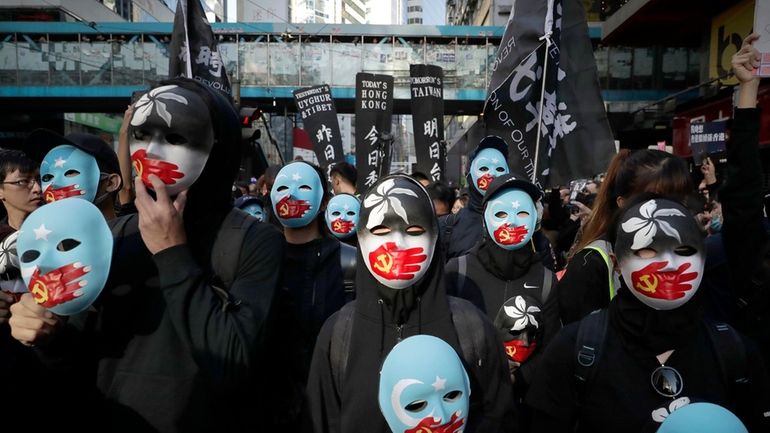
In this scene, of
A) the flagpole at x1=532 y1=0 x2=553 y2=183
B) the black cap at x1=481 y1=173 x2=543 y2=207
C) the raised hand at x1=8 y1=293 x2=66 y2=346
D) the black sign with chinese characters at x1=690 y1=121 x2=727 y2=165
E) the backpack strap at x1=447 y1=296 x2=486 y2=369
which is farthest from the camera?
the black sign with chinese characters at x1=690 y1=121 x2=727 y2=165

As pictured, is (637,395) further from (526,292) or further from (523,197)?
(523,197)

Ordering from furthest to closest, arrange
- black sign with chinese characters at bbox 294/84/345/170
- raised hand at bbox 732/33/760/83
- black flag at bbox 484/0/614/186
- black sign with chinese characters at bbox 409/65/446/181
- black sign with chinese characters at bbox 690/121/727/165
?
black sign with chinese characters at bbox 294/84/345/170, black sign with chinese characters at bbox 409/65/446/181, black sign with chinese characters at bbox 690/121/727/165, black flag at bbox 484/0/614/186, raised hand at bbox 732/33/760/83

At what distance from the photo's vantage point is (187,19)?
269 inches

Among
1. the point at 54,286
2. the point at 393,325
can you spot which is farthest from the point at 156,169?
the point at 393,325

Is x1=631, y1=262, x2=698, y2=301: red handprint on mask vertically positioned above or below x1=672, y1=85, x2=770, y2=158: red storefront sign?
below

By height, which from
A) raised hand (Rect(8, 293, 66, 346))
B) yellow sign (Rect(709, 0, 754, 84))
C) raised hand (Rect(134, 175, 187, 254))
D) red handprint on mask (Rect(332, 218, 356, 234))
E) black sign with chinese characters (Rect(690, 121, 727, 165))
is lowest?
red handprint on mask (Rect(332, 218, 356, 234))

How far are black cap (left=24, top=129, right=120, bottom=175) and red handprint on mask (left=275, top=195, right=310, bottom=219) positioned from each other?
117 cm

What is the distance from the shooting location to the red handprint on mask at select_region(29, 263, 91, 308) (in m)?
1.60

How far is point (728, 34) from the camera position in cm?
2070

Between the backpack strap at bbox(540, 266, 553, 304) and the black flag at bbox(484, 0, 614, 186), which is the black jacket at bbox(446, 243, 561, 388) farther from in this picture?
the black flag at bbox(484, 0, 614, 186)

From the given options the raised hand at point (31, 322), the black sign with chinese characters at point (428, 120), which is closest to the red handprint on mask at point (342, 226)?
the raised hand at point (31, 322)

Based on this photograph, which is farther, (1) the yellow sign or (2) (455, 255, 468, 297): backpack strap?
(1) the yellow sign

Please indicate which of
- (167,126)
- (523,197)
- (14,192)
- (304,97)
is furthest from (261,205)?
(304,97)

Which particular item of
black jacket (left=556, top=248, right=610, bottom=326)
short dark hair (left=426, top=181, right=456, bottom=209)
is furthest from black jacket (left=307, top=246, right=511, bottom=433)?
short dark hair (left=426, top=181, right=456, bottom=209)
